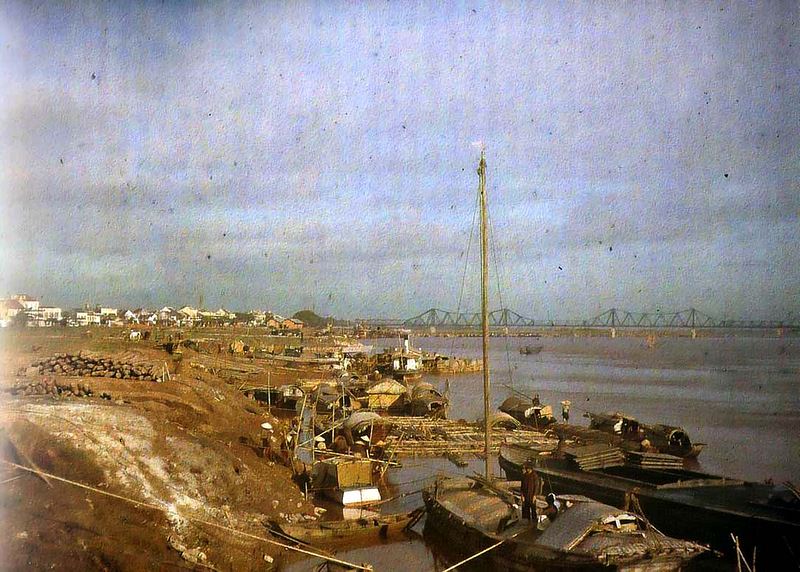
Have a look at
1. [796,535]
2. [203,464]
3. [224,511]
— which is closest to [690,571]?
[796,535]

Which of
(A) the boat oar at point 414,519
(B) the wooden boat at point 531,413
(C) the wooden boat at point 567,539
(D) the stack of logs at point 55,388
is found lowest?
(B) the wooden boat at point 531,413

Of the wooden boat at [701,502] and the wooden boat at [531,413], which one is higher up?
the wooden boat at [701,502]

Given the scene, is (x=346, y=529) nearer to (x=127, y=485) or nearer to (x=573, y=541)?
(x=127, y=485)

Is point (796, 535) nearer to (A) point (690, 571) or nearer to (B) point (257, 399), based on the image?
(A) point (690, 571)

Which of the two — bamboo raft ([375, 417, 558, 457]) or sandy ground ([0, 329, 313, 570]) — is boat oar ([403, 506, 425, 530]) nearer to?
sandy ground ([0, 329, 313, 570])

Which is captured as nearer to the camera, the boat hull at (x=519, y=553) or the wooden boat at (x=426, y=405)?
the boat hull at (x=519, y=553)

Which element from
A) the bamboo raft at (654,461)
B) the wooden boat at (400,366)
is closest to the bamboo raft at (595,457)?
the bamboo raft at (654,461)

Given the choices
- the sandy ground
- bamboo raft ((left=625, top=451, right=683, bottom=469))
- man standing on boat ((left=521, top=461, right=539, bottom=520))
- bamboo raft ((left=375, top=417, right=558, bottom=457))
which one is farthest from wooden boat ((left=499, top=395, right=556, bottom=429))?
man standing on boat ((left=521, top=461, right=539, bottom=520))

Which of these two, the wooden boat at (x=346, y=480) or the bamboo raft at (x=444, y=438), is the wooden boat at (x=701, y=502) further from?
the bamboo raft at (x=444, y=438)
